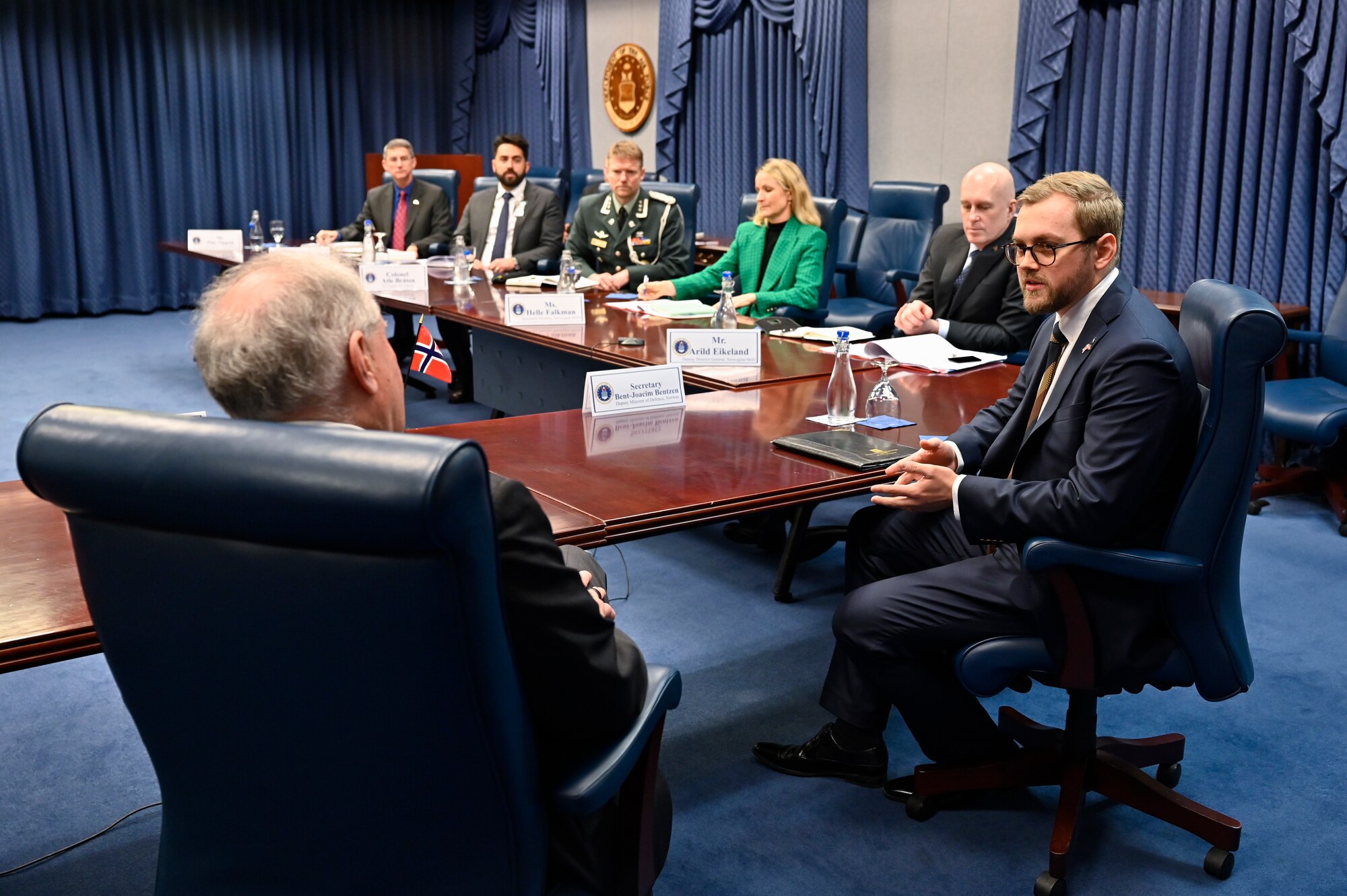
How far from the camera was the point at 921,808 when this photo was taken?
2.20 metres

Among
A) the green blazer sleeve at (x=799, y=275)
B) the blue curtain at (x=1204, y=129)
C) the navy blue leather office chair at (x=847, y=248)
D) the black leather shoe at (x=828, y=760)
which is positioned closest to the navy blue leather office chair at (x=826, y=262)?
the green blazer sleeve at (x=799, y=275)

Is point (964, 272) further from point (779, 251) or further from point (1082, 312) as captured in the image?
point (1082, 312)

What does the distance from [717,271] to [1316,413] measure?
2.34 m

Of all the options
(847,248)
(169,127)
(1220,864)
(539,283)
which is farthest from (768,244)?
(169,127)

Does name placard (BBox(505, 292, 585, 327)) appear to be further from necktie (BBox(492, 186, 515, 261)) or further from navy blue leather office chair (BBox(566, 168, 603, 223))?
navy blue leather office chair (BBox(566, 168, 603, 223))

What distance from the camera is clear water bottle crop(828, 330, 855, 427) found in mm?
2545

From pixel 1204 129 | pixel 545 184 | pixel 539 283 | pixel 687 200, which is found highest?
pixel 1204 129

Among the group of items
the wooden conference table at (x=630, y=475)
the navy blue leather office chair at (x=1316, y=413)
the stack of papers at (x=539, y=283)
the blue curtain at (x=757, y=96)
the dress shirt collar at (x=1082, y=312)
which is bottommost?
→ the navy blue leather office chair at (x=1316, y=413)

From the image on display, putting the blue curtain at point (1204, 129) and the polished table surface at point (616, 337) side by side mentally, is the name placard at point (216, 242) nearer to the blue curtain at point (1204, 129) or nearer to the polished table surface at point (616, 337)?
the polished table surface at point (616, 337)

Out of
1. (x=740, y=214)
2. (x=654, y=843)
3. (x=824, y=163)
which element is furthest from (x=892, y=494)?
(x=824, y=163)

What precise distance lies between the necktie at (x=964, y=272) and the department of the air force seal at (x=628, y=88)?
16.3 feet

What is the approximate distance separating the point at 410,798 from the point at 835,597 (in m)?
2.37

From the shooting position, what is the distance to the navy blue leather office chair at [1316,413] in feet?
13.1

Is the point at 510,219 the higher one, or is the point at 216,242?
the point at 510,219
